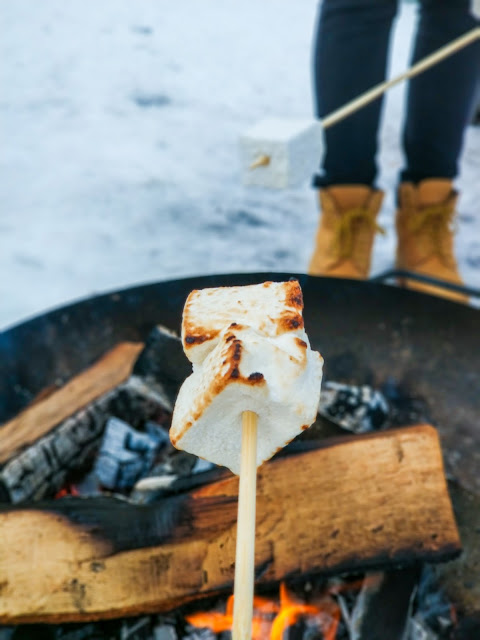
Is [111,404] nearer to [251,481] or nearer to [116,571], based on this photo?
[116,571]

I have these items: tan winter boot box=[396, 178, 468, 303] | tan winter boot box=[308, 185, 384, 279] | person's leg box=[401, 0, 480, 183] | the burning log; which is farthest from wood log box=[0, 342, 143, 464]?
person's leg box=[401, 0, 480, 183]

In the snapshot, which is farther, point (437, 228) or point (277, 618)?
point (437, 228)

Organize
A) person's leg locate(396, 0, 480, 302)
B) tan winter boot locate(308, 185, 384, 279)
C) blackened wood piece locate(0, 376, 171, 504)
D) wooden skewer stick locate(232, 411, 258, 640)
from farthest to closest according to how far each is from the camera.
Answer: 1. tan winter boot locate(308, 185, 384, 279)
2. person's leg locate(396, 0, 480, 302)
3. blackened wood piece locate(0, 376, 171, 504)
4. wooden skewer stick locate(232, 411, 258, 640)

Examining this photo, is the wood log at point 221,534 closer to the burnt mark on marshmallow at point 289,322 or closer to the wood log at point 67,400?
the wood log at point 67,400

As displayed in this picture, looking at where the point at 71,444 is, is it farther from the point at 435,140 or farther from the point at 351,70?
the point at 435,140

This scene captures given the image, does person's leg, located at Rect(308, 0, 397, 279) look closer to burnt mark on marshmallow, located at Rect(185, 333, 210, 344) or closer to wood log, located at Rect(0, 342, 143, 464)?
wood log, located at Rect(0, 342, 143, 464)

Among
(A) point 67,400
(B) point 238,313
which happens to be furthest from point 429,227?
(B) point 238,313

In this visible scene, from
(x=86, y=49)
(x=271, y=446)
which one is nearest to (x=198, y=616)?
(x=271, y=446)
